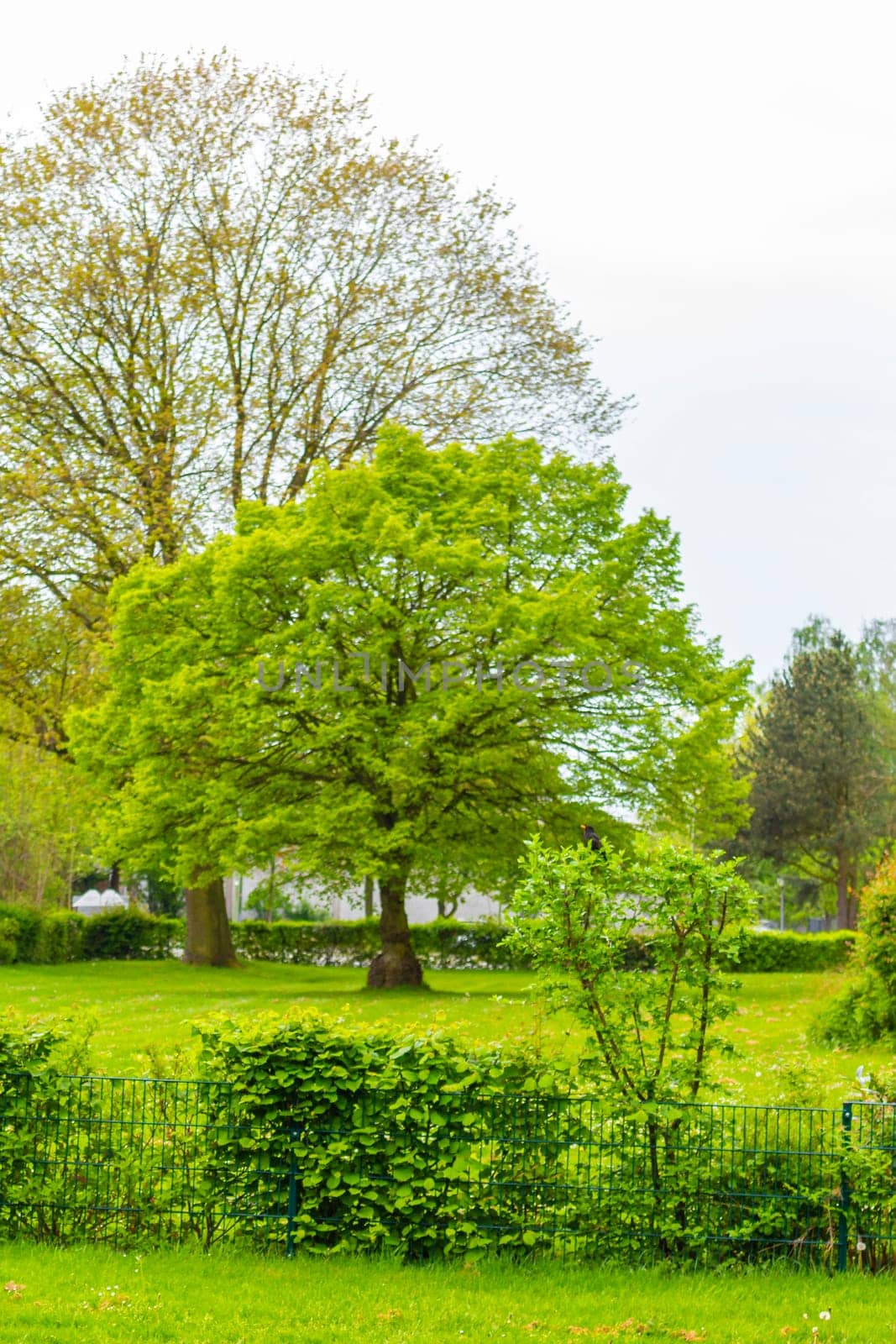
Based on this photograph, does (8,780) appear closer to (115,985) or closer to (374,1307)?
(115,985)

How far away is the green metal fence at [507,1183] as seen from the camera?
7332 mm

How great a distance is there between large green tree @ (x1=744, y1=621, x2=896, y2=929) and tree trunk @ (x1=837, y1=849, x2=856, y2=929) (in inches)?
1.6

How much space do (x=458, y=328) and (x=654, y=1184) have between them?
2549 centimetres

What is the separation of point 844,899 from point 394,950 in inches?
1021

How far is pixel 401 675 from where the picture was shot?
24.9 m

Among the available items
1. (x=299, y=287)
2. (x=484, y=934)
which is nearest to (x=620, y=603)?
(x=299, y=287)

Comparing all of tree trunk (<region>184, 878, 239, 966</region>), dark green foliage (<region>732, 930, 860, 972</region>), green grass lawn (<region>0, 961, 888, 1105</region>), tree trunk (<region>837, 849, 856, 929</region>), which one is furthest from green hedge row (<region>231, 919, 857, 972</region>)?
tree trunk (<region>837, 849, 856, 929</region>)

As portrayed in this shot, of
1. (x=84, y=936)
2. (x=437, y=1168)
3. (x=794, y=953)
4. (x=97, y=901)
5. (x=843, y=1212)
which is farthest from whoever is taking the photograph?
(x=97, y=901)

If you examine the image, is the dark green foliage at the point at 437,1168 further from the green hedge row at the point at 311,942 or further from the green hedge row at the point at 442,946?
the green hedge row at the point at 311,942

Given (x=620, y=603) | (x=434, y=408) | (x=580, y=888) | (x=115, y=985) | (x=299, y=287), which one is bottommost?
(x=115, y=985)

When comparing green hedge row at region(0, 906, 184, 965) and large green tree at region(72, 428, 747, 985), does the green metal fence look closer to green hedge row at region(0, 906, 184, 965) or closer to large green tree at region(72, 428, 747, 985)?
large green tree at region(72, 428, 747, 985)

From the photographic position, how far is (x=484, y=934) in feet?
127

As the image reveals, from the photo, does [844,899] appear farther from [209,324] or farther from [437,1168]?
[437,1168]

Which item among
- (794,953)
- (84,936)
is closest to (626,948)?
(794,953)
